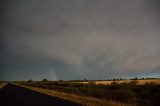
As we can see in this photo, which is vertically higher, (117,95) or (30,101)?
(117,95)

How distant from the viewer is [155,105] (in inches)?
989

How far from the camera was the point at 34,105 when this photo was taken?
640 inches

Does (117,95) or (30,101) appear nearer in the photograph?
(30,101)

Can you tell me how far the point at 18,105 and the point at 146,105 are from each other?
13154 millimetres

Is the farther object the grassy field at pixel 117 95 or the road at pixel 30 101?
the grassy field at pixel 117 95

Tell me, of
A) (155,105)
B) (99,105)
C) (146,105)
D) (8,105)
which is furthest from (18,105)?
(155,105)

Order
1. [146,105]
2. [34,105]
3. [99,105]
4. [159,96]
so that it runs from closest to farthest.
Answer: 1. [34,105]
2. [99,105]
3. [146,105]
4. [159,96]

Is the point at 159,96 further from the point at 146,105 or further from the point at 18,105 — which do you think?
the point at 18,105

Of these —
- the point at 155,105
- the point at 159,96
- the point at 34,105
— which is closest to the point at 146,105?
the point at 155,105

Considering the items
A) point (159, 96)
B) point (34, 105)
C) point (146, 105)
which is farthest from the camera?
point (159, 96)

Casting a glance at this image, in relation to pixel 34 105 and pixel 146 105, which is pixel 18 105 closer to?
pixel 34 105

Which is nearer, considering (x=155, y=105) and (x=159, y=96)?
(x=155, y=105)

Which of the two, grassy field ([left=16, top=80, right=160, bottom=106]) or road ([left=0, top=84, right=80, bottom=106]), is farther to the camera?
grassy field ([left=16, top=80, right=160, bottom=106])

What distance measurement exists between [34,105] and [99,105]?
15.3 feet
